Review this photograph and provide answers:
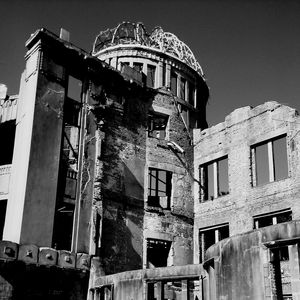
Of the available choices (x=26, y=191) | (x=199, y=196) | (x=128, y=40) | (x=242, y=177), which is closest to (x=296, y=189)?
(x=242, y=177)

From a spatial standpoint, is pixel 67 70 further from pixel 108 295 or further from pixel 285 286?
pixel 285 286

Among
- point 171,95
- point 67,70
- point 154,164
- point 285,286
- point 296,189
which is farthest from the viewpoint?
point 171,95

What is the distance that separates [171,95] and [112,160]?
489 centimetres

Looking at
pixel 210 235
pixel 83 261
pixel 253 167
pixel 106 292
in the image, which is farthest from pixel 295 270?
pixel 210 235

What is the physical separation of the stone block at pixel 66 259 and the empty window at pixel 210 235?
20.3 feet

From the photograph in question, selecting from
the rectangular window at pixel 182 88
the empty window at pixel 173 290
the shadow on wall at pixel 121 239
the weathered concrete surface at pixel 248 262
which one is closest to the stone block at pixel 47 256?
the shadow on wall at pixel 121 239

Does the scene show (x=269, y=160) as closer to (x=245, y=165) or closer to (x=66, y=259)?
(x=245, y=165)

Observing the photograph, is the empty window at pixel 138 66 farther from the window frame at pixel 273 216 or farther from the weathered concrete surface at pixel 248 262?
the weathered concrete surface at pixel 248 262

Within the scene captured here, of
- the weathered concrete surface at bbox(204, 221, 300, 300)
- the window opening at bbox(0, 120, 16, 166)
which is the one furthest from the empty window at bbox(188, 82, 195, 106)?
the weathered concrete surface at bbox(204, 221, 300, 300)

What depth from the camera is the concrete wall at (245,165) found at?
16781 millimetres

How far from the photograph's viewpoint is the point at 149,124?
68.5 feet

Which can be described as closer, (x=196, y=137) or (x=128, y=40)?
(x=196, y=137)

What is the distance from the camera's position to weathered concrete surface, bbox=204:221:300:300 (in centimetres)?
954

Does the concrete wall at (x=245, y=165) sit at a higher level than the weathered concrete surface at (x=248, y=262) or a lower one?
higher
